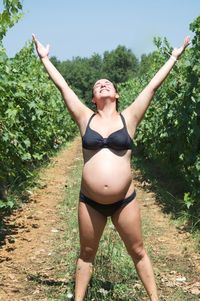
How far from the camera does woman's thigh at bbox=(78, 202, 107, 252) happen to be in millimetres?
3678

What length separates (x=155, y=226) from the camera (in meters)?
7.03

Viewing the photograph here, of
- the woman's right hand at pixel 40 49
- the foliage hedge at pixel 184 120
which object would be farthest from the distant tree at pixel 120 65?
the woman's right hand at pixel 40 49

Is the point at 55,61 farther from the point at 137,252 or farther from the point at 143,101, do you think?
the point at 137,252

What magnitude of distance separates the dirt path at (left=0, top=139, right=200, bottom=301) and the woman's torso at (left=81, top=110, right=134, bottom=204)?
1344 mm

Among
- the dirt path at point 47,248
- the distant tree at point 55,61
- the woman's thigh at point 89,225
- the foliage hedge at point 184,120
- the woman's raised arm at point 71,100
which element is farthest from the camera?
the distant tree at point 55,61

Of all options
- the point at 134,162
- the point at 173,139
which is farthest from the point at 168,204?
the point at 134,162

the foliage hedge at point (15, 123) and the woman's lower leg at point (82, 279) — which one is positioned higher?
the foliage hedge at point (15, 123)

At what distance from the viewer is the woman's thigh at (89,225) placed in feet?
12.1

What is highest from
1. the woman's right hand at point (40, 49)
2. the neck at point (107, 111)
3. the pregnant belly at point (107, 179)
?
the woman's right hand at point (40, 49)

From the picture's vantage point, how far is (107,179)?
358 centimetres

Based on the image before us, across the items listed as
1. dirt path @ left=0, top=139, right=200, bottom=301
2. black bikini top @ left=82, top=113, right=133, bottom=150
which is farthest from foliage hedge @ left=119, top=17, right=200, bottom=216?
black bikini top @ left=82, top=113, right=133, bottom=150

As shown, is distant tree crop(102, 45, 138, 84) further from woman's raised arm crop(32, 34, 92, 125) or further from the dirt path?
woman's raised arm crop(32, 34, 92, 125)

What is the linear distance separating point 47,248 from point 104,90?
285cm

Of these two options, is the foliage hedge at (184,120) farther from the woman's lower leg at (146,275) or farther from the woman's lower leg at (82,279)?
the woman's lower leg at (82,279)
